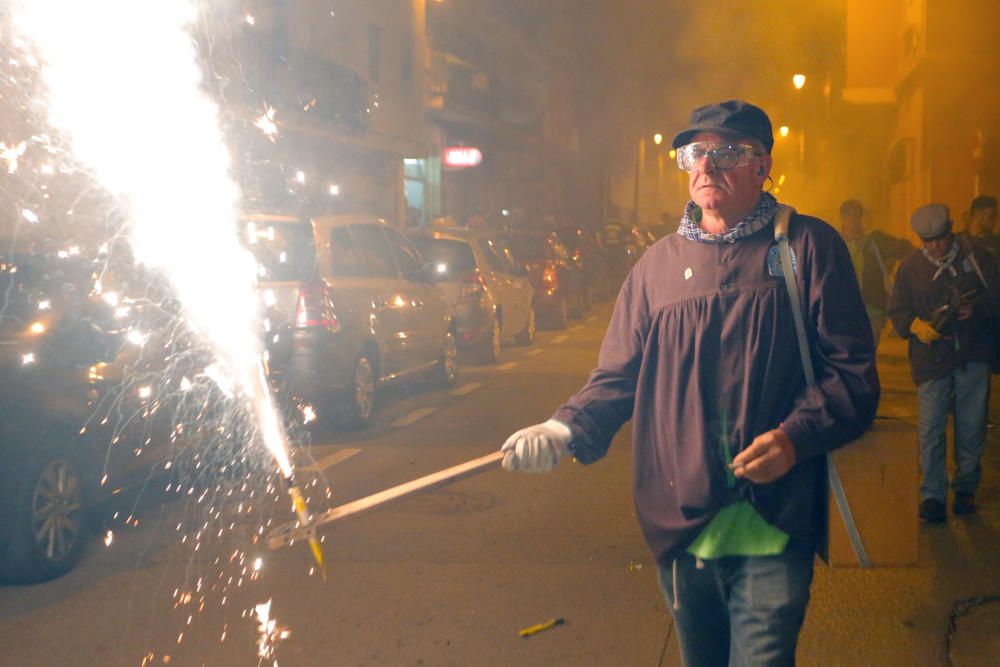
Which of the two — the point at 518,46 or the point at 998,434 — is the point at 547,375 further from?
the point at 518,46

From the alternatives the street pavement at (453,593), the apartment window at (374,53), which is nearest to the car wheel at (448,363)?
the street pavement at (453,593)

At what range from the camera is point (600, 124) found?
1633 inches

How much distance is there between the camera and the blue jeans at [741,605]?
8.27 ft

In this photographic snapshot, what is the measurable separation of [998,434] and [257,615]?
6.21 metres

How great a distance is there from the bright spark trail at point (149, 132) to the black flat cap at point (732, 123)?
451 cm

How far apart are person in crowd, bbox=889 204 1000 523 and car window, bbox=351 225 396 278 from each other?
5.20 metres

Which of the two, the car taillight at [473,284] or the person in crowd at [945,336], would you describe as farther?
the car taillight at [473,284]

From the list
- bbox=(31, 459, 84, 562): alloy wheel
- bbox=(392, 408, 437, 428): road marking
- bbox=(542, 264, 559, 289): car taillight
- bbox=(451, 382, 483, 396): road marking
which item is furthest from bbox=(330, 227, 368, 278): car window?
bbox=(542, 264, 559, 289): car taillight

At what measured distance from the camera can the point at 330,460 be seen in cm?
824

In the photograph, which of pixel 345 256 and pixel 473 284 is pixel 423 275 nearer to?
pixel 345 256

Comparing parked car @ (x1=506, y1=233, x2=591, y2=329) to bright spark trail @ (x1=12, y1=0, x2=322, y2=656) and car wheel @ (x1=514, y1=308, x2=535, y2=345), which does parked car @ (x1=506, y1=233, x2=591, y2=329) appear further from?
bright spark trail @ (x1=12, y1=0, x2=322, y2=656)

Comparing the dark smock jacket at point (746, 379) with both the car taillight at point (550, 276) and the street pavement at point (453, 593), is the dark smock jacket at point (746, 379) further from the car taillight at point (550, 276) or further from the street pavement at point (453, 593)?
the car taillight at point (550, 276)

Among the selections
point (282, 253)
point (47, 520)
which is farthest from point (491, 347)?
point (47, 520)

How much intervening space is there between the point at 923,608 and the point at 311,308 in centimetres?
543
